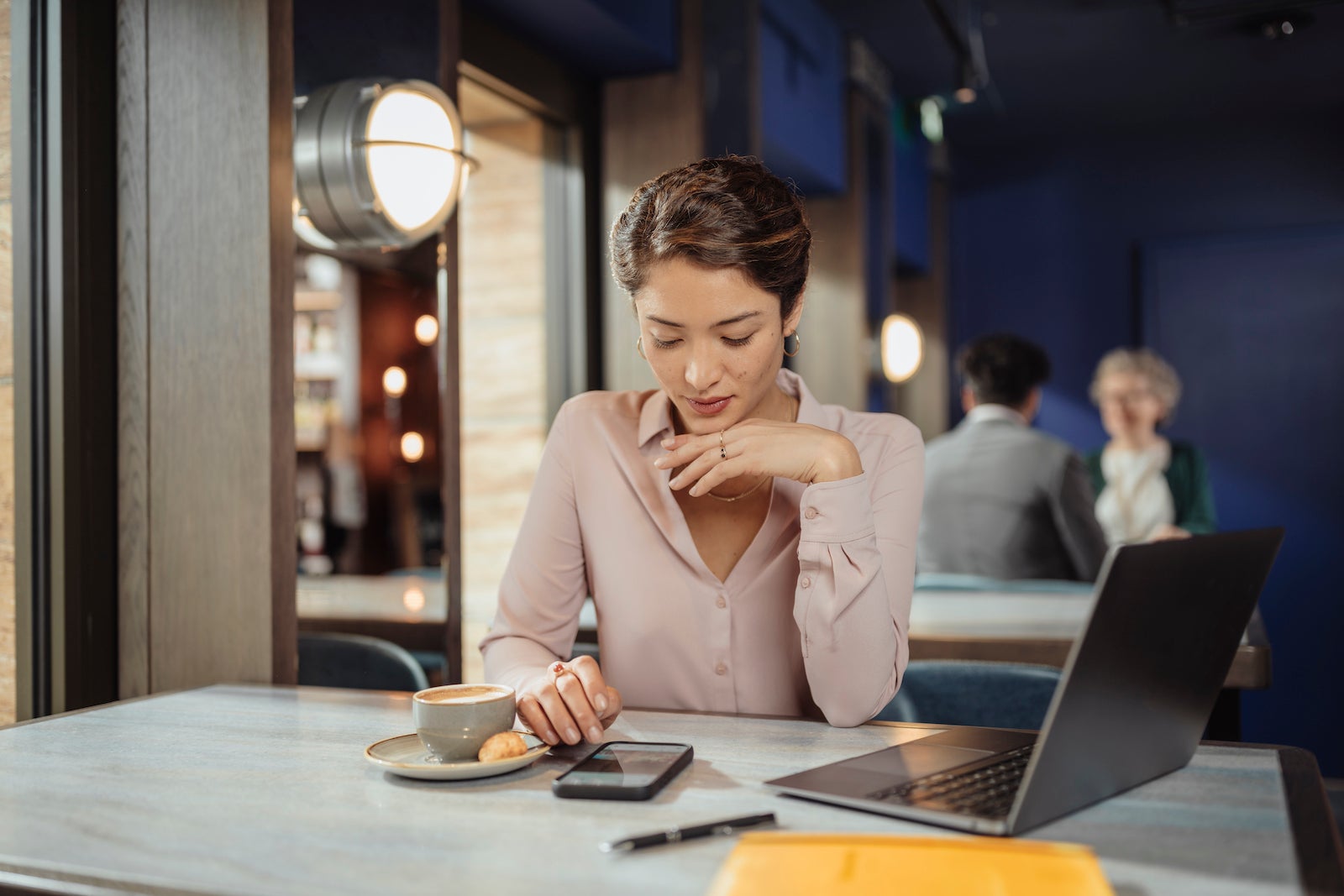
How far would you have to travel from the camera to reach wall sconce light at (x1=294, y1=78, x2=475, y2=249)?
6.49 feet

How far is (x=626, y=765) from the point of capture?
3.56 feet

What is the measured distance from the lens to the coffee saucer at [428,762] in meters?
1.07

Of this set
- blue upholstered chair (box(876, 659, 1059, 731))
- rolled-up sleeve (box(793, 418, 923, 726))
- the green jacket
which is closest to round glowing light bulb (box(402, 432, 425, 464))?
the green jacket

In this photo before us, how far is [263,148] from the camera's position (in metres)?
1.78

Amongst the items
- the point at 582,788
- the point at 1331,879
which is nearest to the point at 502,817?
the point at 582,788

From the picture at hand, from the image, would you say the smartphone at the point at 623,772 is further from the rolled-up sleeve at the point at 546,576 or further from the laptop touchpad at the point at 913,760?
the rolled-up sleeve at the point at 546,576

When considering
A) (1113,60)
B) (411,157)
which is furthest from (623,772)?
(1113,60)

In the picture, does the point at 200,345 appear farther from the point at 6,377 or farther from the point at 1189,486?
the point at 1189,486

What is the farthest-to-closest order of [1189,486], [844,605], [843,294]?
[843,294], [1189,486], [844,605]

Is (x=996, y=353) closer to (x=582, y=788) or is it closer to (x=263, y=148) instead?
(x=263, y=148)

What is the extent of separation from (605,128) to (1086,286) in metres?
3.55

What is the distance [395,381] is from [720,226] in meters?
3.89

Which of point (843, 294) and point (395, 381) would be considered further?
point (395, 381)

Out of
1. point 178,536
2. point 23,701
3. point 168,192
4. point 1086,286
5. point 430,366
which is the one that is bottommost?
point 23,701
